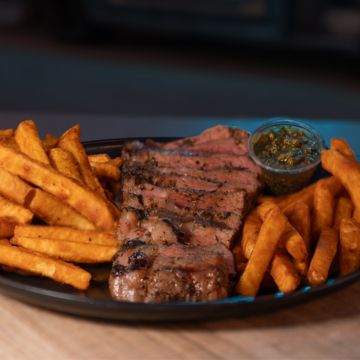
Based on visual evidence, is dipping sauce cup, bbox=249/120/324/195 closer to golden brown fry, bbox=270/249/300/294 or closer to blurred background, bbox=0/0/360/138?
golden brown fry, bbox=270/249/300/294

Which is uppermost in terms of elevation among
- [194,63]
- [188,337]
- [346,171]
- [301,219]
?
[346,171]

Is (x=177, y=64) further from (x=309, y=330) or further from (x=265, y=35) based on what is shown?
(x=309, y=330)

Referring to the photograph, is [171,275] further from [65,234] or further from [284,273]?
[65,234]

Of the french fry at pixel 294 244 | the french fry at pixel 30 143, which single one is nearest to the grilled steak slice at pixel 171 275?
the french fry at pixel 294 244

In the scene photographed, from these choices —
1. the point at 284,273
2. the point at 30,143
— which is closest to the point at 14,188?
the point at 30,143

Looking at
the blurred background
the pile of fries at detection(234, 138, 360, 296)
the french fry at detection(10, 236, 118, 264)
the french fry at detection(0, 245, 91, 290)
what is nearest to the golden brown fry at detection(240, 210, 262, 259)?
the pile of fries at detection(234, 138, 360, 296)

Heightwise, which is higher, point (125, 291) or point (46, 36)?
point (125, 291)

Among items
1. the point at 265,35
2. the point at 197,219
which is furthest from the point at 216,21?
the point at 197,219
